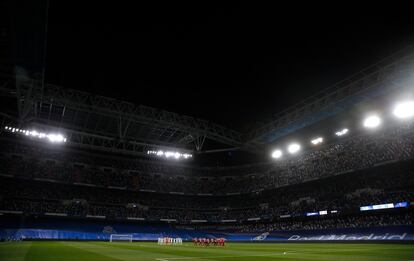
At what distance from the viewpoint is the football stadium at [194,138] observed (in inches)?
854

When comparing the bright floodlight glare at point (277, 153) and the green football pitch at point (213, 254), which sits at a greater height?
the bright floodlight glare at point (277, 153)

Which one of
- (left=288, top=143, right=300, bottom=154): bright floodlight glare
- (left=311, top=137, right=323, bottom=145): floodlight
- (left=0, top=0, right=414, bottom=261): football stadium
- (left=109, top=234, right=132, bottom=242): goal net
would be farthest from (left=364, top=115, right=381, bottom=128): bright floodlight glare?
(left=109, top=234, right=132, bottom=242): goal net

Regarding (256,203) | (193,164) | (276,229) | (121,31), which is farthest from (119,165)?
(121,31)

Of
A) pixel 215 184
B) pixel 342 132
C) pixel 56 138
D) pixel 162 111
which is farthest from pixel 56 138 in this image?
pixel 342 132

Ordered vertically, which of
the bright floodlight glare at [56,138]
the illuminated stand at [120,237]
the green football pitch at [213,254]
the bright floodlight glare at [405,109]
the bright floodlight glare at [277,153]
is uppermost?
the bright floodlight glare at [405,109]

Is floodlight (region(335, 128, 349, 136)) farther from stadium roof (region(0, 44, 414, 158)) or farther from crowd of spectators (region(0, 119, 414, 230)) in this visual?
stadium roof (region(0, 44, 414, 158))

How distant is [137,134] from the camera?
152ft

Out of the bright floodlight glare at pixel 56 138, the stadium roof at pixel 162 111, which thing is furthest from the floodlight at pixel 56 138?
the stadium roof at pixel 162 111

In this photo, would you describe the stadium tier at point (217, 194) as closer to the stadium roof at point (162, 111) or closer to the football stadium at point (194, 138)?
the football stadium at point (194, 138)

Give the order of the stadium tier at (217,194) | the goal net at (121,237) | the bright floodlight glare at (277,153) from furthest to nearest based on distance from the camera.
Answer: the bright floodlight glare at (277,153) → the goal net at (121,237) → the stadium tier at (217,194)

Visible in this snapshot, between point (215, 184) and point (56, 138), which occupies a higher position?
point (56, 138)

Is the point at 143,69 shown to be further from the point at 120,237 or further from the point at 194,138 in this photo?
the point at 120,237

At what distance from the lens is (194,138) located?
4659 centimetres

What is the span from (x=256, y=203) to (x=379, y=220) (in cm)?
2608
